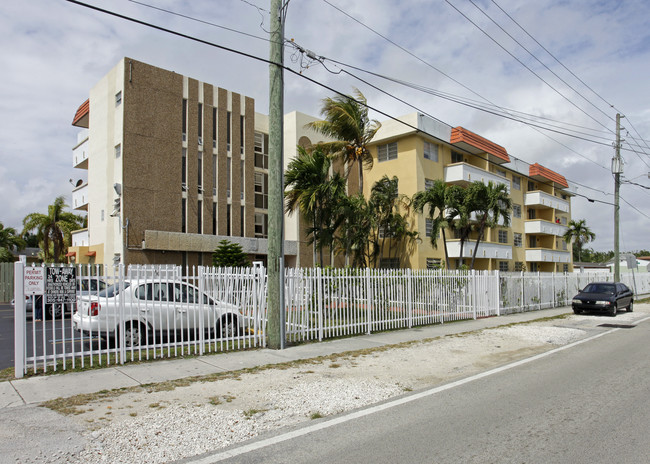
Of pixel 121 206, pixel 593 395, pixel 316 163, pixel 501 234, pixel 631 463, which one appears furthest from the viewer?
pixel 501 234

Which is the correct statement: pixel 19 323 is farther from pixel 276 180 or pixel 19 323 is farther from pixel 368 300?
pixel 368 300

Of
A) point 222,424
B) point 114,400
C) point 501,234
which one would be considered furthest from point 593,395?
point 501,234

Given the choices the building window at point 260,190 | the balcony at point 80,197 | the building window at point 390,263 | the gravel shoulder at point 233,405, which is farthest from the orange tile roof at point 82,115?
the gravel shoulder at point 233,405

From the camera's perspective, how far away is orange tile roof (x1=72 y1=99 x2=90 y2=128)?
92.9 ft

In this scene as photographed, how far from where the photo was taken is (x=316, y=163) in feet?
56.3

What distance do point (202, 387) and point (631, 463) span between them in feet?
18.5

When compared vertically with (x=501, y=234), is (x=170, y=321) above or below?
below

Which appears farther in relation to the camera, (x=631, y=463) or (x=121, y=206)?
(x=121, y=206)

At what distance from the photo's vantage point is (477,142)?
3219 cm

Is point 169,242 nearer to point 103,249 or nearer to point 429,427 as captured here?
point 103,249

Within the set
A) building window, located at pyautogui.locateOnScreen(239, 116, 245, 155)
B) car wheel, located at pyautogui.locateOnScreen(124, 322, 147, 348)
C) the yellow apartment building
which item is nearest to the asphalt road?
car wheel, located at pyautogui.locateOnScreen(124, 322, 147, 348)

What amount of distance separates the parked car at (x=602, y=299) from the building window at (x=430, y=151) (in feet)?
40.2

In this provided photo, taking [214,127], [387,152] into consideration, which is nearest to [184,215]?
[214,127]

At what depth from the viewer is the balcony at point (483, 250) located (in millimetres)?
30062
